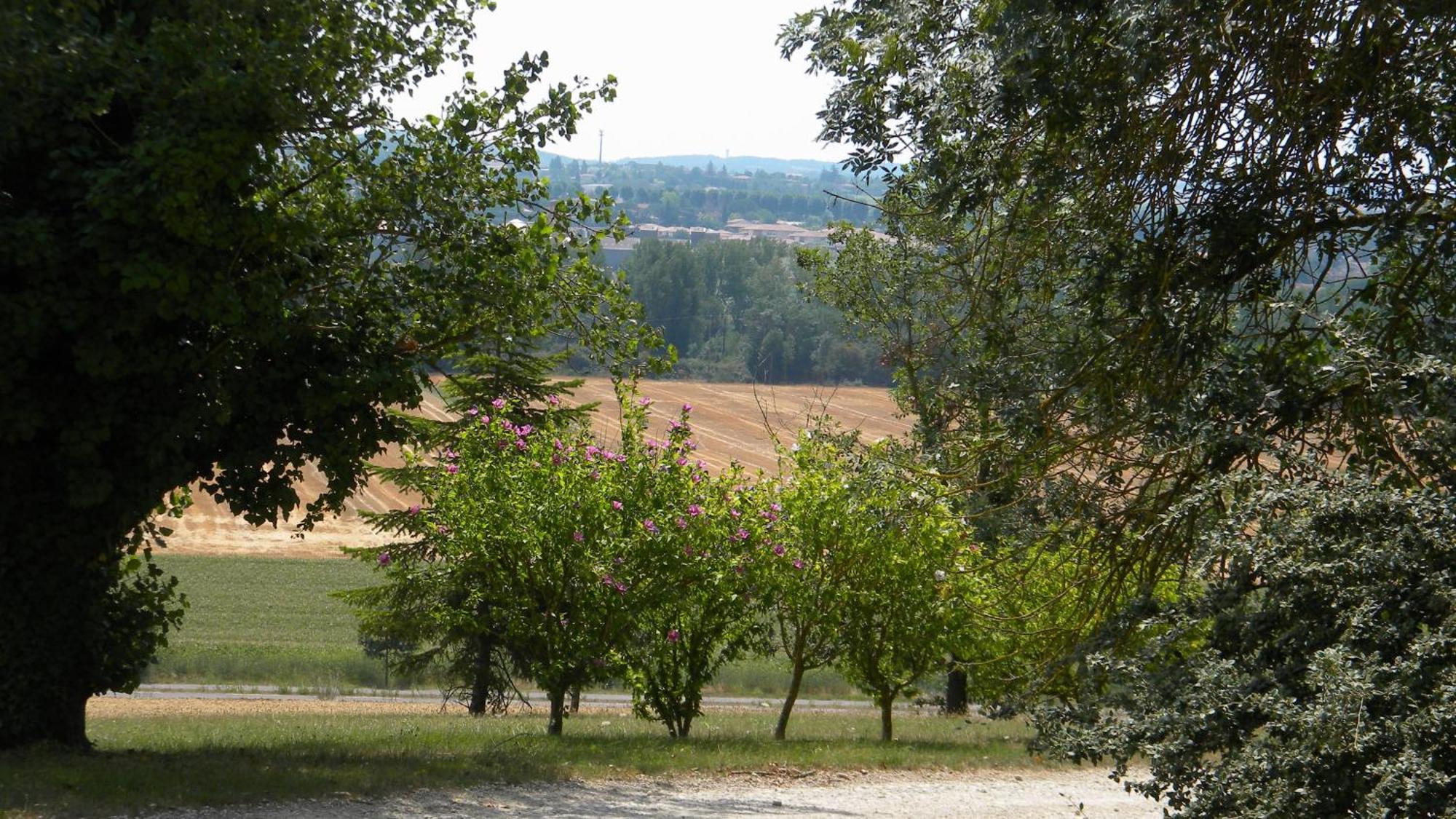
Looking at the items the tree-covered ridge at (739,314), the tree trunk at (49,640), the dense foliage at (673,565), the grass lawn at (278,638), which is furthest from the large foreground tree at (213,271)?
the tree-covered ridge at (739,314)

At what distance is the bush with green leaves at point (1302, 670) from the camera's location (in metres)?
4.57

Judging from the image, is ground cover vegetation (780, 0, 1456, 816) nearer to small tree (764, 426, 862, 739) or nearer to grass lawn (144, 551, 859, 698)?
small tree (764, 426, 862, 739)

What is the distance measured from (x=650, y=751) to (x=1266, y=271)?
704cm

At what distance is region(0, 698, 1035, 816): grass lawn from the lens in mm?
8711

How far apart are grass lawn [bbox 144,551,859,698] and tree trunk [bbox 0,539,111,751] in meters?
17.6

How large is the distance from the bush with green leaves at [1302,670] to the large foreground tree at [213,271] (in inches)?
245

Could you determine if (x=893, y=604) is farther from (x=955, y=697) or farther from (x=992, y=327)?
(x=955, y=697)

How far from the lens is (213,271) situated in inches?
356

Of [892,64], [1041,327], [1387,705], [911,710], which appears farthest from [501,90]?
[911,710]

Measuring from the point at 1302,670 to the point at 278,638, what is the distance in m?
37.7

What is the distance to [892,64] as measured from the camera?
25.5 ft

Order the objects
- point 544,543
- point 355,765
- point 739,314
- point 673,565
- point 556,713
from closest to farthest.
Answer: point 355,765
point 544,543
point 673,565
point 556,713
point 739,314

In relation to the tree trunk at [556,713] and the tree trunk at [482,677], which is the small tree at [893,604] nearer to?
the tree trunk at [556,713]

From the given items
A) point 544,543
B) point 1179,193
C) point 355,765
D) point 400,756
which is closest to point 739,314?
point 544,543
